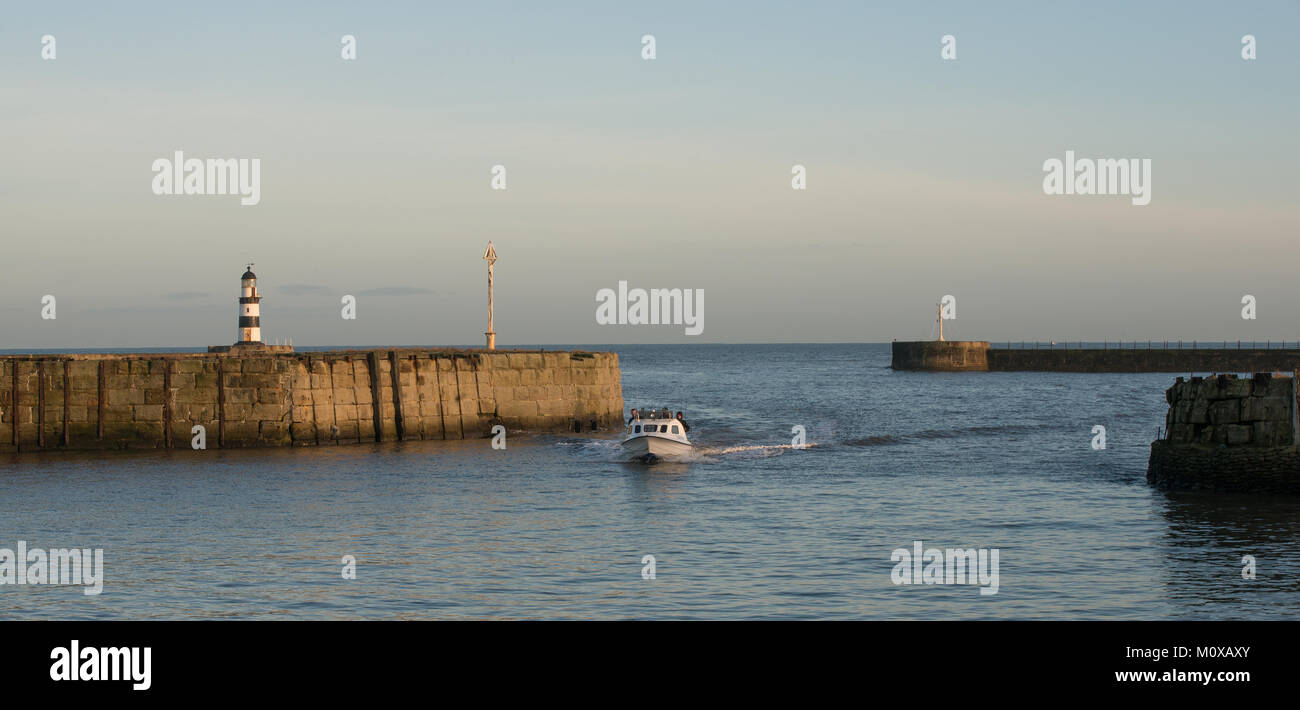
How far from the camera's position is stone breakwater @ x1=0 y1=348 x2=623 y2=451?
43.6 metres

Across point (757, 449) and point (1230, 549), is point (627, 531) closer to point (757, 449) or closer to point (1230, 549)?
point (1230, 549)

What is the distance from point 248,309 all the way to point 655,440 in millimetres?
27885

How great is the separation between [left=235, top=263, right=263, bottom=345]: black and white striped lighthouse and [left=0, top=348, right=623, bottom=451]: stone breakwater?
1335cm

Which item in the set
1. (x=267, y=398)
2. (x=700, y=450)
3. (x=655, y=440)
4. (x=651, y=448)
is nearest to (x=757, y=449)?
(x=700, y=450)

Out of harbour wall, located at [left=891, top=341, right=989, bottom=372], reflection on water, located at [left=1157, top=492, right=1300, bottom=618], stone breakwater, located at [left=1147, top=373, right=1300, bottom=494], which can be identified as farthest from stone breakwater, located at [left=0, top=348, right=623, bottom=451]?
harbour wall, located at [left=891, top=341, right=989, bottom=372]

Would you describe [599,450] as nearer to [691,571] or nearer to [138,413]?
[138,413]

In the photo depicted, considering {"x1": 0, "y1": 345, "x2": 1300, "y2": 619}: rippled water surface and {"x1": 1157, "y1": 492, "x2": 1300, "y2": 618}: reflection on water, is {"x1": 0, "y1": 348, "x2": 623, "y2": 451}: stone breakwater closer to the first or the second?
{"x1": 0, "y1": 345, "x2": 1300, "y2": 619}: rippled water surface

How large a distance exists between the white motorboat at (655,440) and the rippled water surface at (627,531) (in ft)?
2.47

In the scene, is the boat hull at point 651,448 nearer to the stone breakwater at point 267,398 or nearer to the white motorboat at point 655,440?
the white motorboat at point 655,440

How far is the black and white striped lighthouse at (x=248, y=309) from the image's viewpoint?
6081cm

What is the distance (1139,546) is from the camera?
968 inches

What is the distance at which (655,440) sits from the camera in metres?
43.9
